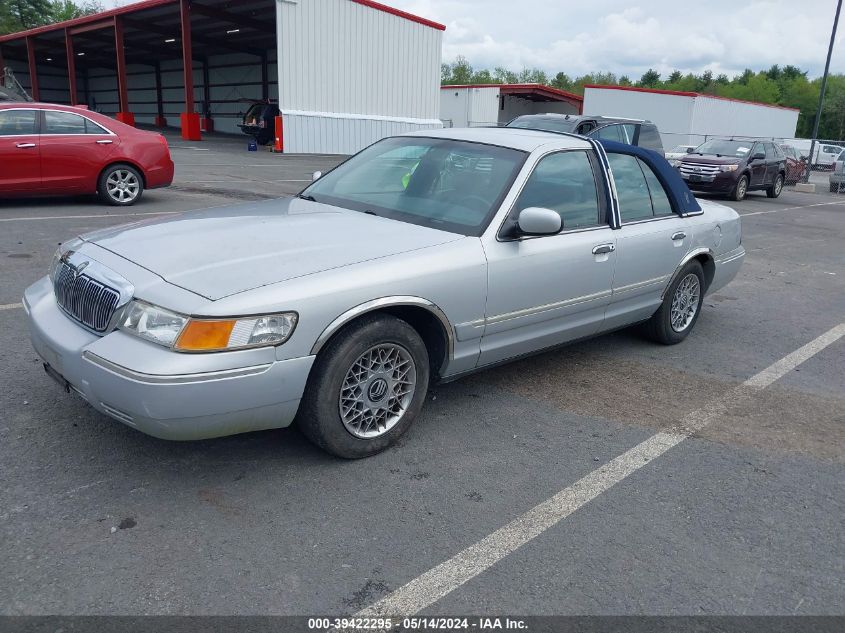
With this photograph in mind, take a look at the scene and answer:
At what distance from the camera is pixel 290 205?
4496mm

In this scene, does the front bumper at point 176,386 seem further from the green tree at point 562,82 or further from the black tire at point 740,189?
the green tree at point 562,82

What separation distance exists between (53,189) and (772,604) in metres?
9.89

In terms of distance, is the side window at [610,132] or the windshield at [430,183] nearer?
the windshield at [430,183]

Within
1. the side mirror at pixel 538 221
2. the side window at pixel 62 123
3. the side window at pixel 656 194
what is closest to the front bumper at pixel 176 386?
the side mirror at pixel 538 221

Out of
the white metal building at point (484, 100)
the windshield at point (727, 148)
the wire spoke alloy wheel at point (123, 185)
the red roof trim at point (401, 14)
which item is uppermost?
the red roof trim at point (401, 14)

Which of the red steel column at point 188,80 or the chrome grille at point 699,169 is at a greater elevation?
the red steel column at point 188,80

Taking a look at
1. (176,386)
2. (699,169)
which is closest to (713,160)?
(699,169)

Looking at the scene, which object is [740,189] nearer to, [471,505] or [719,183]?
[719,183]

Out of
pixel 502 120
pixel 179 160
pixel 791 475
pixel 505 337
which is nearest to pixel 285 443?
pixel 505 337

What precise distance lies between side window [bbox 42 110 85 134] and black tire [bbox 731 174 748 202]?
49.5ft

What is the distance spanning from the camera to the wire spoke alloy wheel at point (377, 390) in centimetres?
341

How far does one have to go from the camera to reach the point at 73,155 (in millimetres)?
9680

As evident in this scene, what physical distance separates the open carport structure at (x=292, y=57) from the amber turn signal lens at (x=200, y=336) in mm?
22244

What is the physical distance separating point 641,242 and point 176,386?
10.9ft
